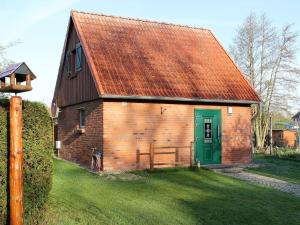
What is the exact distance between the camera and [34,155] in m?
6.61

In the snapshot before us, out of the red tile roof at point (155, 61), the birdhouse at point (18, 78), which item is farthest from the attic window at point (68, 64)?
the birdhouse at point (18, 78)

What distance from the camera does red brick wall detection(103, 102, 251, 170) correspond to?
49.0ft

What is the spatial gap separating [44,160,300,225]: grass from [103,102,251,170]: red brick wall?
183 centimetres

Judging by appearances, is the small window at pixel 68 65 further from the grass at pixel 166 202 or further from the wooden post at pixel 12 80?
the wooden post at pixel 12 80

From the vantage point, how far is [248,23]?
31609mm

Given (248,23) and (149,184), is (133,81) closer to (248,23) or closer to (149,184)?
(149,184)

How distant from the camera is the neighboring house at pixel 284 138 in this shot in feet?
105

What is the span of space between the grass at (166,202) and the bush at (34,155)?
0.80m

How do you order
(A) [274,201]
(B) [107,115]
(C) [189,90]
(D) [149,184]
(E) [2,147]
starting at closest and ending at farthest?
(E) [2,147]
(A) [274,201]
(D) [149,184]
(B) [107,115]
(C) [189,90]

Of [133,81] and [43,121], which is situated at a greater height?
[133,81]

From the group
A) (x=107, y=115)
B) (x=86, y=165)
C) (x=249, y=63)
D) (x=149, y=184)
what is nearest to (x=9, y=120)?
(x=149, y=184)

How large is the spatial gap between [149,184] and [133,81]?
16.6ft

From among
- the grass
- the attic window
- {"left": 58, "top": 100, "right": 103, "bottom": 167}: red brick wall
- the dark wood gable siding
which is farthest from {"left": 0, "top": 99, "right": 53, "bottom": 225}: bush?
the attic window

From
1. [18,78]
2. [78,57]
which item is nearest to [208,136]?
[78,57]
